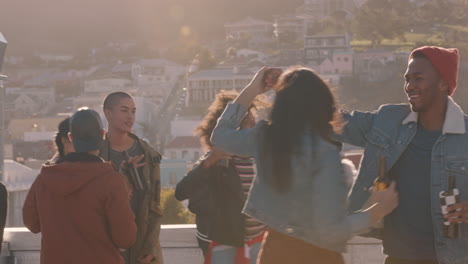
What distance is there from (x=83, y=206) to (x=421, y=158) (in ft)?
2.93

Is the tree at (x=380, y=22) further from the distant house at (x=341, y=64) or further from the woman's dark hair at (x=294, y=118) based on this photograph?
the woman's dark hair at (x=294, y=118)

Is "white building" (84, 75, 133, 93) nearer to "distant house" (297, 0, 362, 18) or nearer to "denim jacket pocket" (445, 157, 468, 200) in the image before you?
"distant house" (297, 0, 362, 18)

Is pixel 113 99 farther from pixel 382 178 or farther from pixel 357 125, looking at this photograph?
pixel 382 178

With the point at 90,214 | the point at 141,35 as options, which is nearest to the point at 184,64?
the point at 141,35

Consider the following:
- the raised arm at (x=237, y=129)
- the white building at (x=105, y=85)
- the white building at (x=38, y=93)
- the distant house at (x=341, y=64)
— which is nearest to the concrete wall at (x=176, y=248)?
the raised arm at (x=237, y=129)

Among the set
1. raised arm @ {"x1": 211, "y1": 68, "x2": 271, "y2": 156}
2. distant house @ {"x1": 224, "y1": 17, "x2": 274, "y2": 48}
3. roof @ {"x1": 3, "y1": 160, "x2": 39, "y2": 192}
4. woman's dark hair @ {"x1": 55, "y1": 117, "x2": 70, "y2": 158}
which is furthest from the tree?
raised arm @ {"x1": 211, "y1": 68, "x2": 271, "y2": 156}

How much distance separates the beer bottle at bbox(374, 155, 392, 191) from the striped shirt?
0.75m

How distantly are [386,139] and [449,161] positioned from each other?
18 cm

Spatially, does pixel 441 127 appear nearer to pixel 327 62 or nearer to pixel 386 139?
pixel 386 139

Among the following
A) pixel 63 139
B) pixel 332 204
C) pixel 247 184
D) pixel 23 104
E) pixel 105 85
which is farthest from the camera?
pixel 23 104

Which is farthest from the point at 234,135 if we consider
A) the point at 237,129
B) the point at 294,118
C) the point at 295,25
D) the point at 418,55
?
the point at 295,25

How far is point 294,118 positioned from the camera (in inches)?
78.5

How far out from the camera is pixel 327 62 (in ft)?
253

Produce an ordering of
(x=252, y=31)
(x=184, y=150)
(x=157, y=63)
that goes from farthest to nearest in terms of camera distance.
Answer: (x=252, y=31)
(x=157, y=63)
(x=184, y=150)
